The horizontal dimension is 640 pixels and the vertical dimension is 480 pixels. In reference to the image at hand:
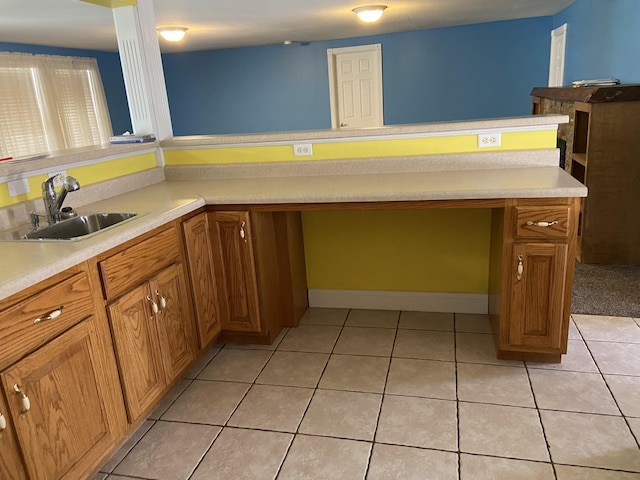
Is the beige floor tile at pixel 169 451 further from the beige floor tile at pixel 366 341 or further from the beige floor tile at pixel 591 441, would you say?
the beige floor tile at pixel 591 441

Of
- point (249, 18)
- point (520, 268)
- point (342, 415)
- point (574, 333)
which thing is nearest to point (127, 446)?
point (342, 415)

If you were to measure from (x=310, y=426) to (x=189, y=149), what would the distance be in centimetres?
171

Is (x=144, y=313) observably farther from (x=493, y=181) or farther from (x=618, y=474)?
(x=618, y=474)

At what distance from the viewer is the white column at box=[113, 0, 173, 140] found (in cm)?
263

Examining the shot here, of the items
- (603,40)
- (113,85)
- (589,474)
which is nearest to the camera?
(589,474)

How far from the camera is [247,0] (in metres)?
4.23

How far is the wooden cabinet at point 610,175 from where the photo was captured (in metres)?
3.14

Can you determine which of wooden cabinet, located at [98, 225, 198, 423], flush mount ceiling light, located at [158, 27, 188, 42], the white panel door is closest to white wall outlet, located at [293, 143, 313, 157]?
wooden cabinet, located at [98, 225, 198, 423]

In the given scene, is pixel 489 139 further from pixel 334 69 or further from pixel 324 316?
pixel 334 69

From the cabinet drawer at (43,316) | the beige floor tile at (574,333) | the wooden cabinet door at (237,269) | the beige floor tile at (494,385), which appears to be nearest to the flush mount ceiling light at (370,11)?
the wooden cabinet door at (237,269)

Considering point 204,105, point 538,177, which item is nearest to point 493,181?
point 538,177

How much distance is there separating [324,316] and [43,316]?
1.69 meters

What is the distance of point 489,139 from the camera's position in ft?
8.13

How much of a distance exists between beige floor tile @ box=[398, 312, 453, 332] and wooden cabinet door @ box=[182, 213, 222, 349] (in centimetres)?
101
